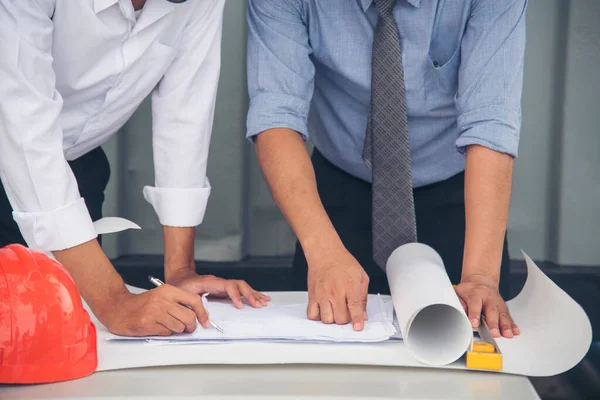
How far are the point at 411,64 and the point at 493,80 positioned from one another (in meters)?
0.18

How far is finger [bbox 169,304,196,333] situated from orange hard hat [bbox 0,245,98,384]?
145mm

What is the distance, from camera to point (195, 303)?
1.08 meters

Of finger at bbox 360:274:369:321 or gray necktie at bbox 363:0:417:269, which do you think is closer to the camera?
finger at bbox 360:274:369:321

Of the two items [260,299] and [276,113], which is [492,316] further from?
[276,113]

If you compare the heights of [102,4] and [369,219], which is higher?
[102,4]

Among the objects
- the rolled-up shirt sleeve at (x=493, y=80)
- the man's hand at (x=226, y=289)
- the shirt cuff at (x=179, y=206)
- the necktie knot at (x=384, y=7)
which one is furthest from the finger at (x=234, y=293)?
the necktie knot at (x=384, y=7)

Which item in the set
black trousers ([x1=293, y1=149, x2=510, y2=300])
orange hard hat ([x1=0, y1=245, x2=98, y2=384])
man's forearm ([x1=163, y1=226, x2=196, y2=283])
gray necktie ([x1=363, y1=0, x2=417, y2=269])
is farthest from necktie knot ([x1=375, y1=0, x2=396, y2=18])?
orange hard hat ([x1=0, y1=245, x2=98, y2=384])

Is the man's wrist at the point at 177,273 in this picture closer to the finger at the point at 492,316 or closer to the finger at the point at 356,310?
the finger at the point at 356,310

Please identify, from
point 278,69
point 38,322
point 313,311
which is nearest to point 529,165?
point 278,69

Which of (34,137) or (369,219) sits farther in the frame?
(369,219)

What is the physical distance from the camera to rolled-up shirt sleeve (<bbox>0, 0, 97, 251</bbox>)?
1103 millimetres

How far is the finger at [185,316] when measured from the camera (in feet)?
3.43

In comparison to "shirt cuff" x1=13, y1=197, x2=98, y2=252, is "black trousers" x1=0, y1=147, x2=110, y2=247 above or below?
below

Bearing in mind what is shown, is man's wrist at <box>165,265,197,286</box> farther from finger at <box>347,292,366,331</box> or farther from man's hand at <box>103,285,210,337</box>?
finger at <box>347,292,366,331</box>
